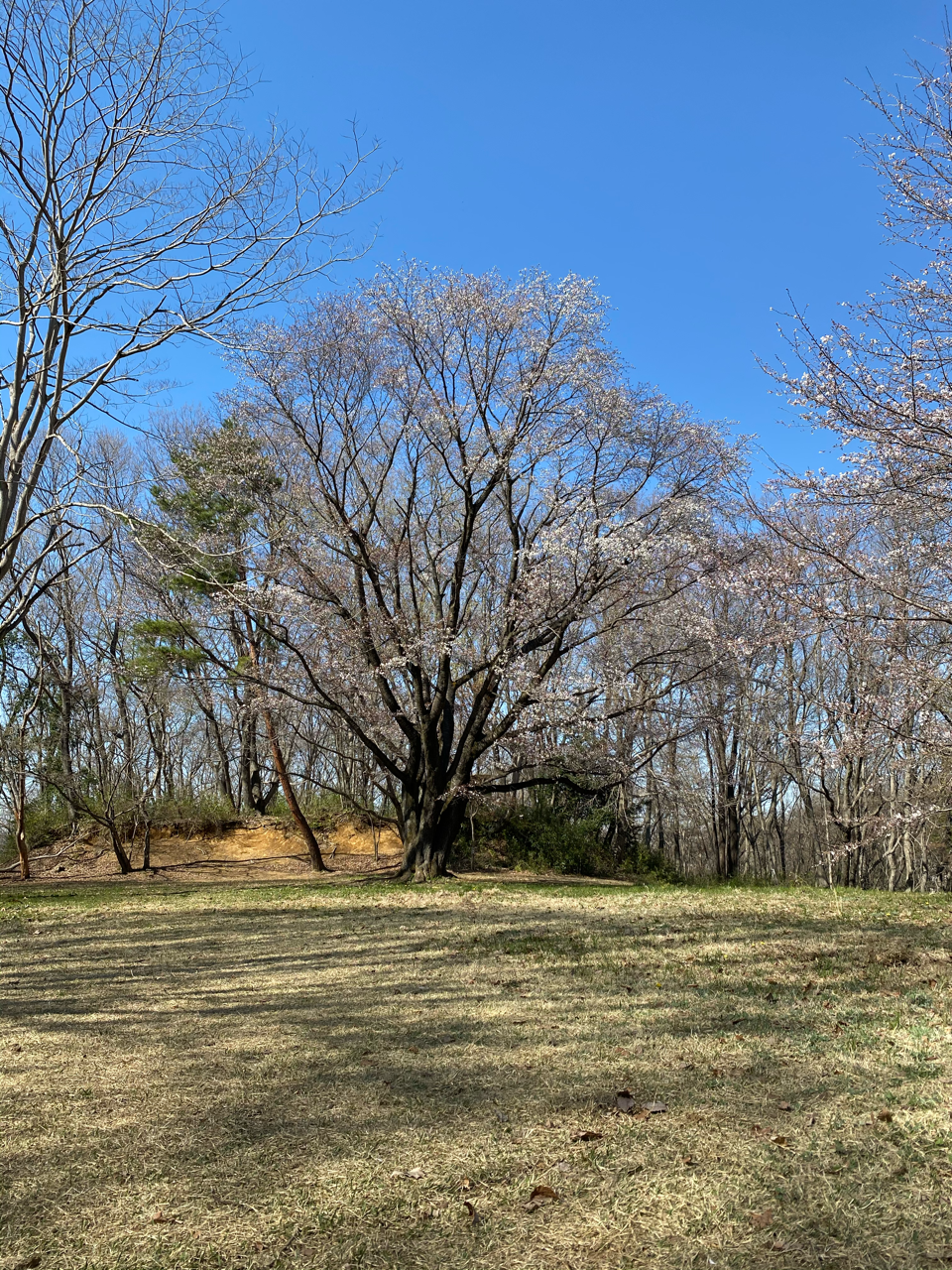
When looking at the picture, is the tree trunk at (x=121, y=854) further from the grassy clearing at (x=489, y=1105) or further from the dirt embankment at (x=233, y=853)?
the grassy clearing at (x=489, y=1105)

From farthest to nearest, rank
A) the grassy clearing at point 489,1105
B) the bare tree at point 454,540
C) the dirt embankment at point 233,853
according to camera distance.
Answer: the dirt embankment at point 233,853, the bare tree at point 454,540, the grassy clearing at point 489,1105

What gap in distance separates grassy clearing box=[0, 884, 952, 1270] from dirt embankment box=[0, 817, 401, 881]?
11.9 m

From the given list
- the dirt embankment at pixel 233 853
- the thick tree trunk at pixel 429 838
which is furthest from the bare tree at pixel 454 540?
the dirt embankment at pixel 233 853

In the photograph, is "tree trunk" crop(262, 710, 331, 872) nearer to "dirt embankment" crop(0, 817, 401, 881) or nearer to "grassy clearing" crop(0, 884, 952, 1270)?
"dirt embankment" crop(0, 817, 401, 881)

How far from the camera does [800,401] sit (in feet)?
19.8

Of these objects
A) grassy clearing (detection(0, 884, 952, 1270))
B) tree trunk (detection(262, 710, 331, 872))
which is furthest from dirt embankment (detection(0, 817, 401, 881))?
grassy clearing (detection(0, 884, 952, 1270))

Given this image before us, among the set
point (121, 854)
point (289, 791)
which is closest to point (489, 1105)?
point (289, 791)

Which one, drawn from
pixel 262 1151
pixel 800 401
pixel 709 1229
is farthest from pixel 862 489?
pixel 262 1151

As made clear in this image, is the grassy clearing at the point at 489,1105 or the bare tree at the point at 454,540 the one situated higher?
the bare tree at the point at 454,540

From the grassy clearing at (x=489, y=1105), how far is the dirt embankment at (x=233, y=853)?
11.9 m

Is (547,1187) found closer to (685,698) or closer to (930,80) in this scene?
(930,80)

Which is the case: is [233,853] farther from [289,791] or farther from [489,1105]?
[489,1105]

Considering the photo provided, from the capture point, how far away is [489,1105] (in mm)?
3424

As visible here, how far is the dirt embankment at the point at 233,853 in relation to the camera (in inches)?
720
